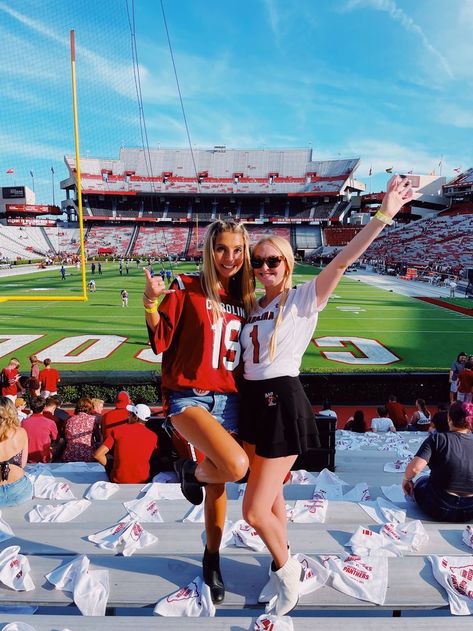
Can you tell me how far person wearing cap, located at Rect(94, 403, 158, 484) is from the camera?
3.90 metres

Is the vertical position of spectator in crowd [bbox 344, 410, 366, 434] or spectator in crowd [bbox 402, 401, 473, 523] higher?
spectator in crowd [bbox 402, 401, 473, 523]

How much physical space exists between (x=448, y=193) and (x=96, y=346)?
76196 mm

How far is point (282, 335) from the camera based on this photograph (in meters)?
2.29

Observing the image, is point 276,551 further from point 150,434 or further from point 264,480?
point 150,434

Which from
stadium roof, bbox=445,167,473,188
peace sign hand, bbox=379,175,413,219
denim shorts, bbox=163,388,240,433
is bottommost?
denim shorts, bbox=163,388,240,433

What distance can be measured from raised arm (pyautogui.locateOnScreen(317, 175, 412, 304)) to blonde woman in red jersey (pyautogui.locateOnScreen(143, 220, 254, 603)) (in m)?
0.47

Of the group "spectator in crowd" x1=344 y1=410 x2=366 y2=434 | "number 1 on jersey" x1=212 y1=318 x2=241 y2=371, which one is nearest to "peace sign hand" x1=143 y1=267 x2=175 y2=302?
"number 1 on jersey" x1=212 y1=318 x2=241 y2=371

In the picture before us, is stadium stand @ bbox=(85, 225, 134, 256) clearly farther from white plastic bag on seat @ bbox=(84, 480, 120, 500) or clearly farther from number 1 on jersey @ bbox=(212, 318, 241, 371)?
number 1 on jersey @ bbox=(212, 318, 241, 371)

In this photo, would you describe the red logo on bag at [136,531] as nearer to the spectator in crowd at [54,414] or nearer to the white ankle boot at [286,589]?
the white ankle boot at [286,589]

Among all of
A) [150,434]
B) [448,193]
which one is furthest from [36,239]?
[150,434]

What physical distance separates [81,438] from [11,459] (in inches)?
76.3

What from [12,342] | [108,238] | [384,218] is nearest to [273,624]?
[384,218]

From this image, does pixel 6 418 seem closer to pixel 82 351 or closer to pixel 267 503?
pixel 267 503

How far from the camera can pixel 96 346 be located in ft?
46.8
